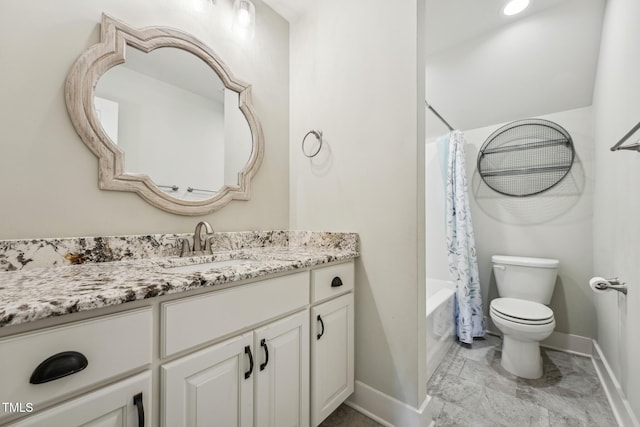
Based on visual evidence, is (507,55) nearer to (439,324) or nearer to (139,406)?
(439,324)

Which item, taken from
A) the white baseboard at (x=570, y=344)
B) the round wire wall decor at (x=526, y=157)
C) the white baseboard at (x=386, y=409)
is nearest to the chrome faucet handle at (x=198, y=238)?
the white baseboard at (x=386, y=409)

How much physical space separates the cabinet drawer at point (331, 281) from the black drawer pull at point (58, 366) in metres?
0.81

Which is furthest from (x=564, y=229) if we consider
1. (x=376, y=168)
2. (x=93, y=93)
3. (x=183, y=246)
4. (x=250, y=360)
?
(x=93, y=93)

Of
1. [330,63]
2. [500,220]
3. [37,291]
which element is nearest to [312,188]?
[330,63]

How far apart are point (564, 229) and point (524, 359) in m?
1.12

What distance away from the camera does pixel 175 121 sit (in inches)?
52.8

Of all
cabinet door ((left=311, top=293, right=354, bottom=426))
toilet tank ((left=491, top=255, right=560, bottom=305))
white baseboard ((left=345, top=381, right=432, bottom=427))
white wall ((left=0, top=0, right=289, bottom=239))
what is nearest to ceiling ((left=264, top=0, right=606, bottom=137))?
white wall ((left=0, top=0, right=289, bottom=239))

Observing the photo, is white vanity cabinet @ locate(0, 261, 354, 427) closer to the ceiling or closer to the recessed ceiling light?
the ceiling

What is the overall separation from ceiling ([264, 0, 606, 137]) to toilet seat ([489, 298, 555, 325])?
1568 mm

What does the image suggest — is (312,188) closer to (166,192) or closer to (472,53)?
(166,192)

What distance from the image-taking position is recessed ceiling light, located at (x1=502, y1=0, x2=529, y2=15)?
1642mm

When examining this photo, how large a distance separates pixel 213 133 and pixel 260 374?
125 centimetres

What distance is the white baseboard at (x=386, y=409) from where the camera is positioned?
1268 mm

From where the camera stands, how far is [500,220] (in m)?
2.37
